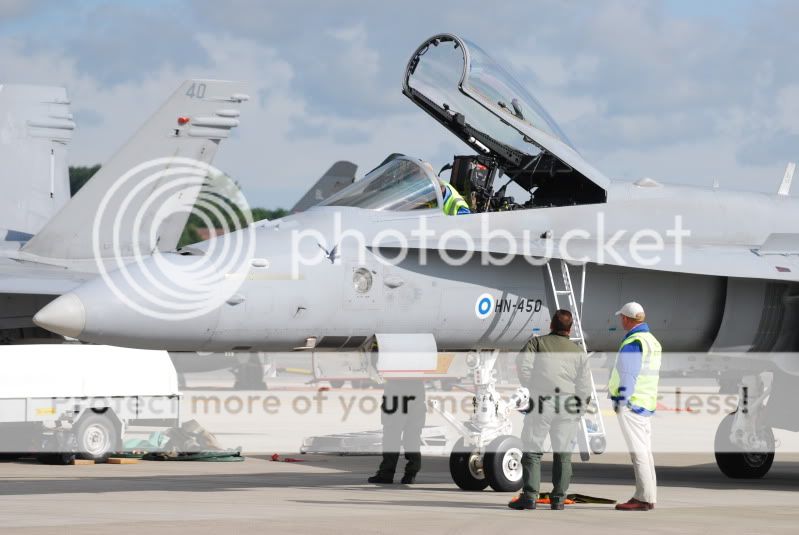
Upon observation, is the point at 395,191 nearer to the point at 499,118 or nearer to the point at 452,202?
the point at 452,202

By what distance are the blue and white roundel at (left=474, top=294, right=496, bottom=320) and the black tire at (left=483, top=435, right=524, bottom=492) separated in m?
1.16

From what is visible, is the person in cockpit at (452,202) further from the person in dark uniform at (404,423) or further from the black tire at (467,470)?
the black tire at (467,470)

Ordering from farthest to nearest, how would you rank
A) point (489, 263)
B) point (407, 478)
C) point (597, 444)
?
point (407, 478) < point (489, 263) < point (597, 444)

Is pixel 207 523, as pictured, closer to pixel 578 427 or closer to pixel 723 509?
pixel 578 427

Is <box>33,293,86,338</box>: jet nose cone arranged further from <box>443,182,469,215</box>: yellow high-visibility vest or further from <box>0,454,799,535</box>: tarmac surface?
<box>443,182,469,215</box>: yellow high-visibility vest

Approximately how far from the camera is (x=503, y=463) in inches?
472

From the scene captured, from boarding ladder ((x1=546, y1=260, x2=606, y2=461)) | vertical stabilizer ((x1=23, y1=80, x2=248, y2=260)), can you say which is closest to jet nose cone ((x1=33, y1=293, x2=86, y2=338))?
boarding ladder ((x1=546, y1=260, x2=606, y2=461))

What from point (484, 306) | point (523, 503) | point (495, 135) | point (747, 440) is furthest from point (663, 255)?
point (747, 440)

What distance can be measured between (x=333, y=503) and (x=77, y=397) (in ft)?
23.5

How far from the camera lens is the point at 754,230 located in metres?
13.3

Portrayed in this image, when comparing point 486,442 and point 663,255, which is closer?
point 486,442

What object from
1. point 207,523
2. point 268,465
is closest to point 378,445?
point 268,465

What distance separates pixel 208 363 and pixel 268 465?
5172 mm

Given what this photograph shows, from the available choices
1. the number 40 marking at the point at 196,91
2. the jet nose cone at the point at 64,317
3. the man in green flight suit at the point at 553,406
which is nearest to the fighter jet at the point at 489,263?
the jet nose cone at the point at 64,317
